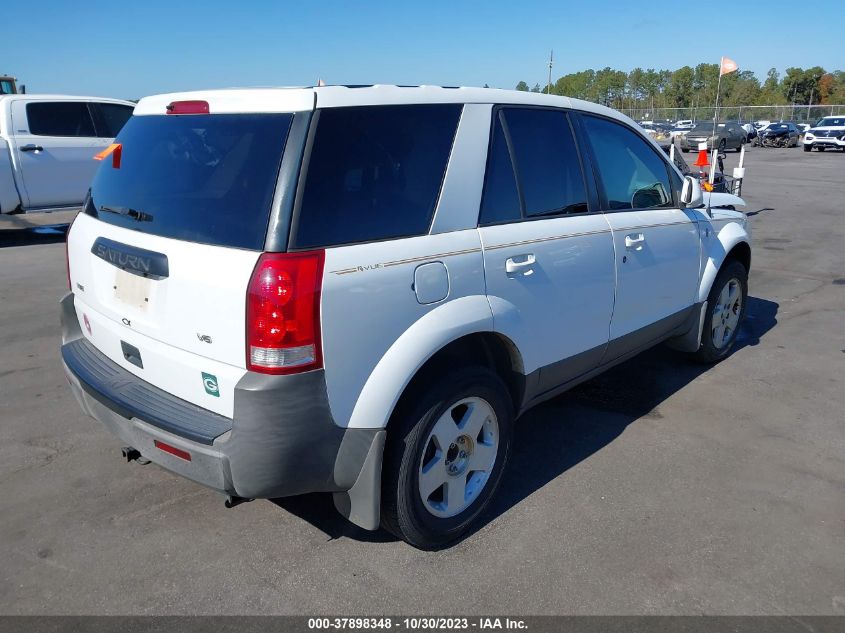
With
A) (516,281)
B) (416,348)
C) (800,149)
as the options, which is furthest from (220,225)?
(800,149)

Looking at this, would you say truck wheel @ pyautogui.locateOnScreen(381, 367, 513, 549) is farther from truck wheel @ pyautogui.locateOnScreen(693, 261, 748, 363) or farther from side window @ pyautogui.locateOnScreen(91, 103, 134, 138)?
side window @ pyautogui.locateOnScreen(91, 103, 134, 138)

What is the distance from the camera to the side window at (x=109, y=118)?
10.8 metres

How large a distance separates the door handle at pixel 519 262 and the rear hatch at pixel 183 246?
1172 millimetres

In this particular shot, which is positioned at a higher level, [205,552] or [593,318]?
[593,318]

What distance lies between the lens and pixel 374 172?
2643 mm

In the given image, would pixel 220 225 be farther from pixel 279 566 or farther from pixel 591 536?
pixel 591 536

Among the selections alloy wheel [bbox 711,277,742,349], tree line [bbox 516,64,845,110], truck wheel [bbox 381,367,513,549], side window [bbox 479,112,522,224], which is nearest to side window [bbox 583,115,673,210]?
side window [bbox 479,112,522,224]

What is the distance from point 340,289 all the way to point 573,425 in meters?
2.37

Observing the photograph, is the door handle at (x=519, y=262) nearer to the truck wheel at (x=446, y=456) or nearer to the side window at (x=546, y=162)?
the side window at (x=546, y=162)

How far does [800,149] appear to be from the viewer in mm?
37250

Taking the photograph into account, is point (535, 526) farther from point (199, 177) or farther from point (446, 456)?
point (199, 177)

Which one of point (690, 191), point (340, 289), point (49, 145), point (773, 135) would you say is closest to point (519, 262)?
point (340, 289)

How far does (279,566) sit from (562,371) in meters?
1.74

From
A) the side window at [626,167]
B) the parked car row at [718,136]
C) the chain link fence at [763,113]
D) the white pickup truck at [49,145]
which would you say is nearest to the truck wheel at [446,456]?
the side window at [626,167]
